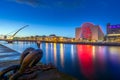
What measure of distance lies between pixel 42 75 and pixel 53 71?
1.36ft

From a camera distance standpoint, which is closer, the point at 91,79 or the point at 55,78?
the point at 55,78

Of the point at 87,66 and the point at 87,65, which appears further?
the point at 87,65

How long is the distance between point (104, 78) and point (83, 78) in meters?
2.75

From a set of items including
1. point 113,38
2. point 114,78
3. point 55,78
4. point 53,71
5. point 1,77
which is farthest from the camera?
point 113,38

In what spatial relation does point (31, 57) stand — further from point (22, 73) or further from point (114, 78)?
point (114, 78)

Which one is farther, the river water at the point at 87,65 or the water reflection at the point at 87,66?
the water reflection at the point at 87,66

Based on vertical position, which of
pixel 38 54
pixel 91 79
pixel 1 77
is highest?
pixel 38 54

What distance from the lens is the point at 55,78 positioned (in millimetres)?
5328

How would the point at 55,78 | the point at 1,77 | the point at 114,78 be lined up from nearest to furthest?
1. the point at 55,78
2. the point at 1,77
3. the point at 114,78

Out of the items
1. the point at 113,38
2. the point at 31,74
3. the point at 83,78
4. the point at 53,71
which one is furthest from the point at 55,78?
the point at 113,38

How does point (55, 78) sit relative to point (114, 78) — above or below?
above

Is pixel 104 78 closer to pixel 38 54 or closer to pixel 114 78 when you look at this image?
pixel 114 78

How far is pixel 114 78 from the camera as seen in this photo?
2281cm

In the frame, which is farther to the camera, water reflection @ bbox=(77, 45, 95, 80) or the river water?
water reflection @ bbox=(77, 45, 95, 80)
